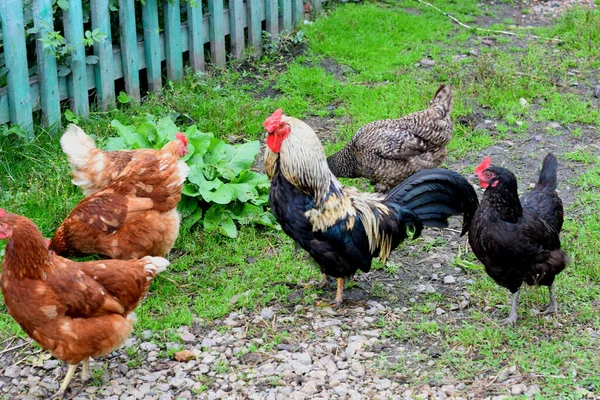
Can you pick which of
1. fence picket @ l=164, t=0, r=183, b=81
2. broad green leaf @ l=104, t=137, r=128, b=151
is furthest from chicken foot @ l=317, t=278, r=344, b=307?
fence picket @ l=164, t=0, r=183, b=81

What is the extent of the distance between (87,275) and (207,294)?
1.38m

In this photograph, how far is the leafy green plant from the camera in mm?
7293

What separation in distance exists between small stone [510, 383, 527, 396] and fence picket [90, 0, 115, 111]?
5.29 metres

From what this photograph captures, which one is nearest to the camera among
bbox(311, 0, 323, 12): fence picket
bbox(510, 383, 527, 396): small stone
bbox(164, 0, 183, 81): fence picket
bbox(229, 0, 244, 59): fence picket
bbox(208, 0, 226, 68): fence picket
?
bbox(510, 383, 527, 396): small stone

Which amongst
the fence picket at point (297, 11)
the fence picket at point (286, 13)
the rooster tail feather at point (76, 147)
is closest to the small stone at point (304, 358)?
the rooster tail feather at point (76, 147)

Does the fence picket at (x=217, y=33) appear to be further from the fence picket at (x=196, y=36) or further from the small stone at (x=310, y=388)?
the small stone at (x=310, y=388)

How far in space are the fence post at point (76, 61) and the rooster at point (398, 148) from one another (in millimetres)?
2739

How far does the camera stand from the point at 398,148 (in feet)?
25.1

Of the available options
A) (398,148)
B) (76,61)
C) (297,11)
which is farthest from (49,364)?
(297,11)

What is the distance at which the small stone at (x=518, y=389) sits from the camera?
5172 millimetres

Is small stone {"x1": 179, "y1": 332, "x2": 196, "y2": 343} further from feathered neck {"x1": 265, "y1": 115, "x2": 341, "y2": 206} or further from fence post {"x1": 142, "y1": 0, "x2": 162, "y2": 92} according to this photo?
fence post {"x1": 142, "y1": 0, "x2": 162, "y2": 92}

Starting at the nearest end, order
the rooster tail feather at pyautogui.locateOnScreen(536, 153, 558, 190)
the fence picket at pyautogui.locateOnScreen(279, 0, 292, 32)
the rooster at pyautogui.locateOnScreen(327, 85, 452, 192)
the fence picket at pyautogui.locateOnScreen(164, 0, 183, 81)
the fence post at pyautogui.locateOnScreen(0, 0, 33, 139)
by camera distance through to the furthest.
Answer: the rooster tail feather at pyautogui.locateOnScreen(536, 153, 558, 190) < the fence post at pyautogui.locateOnScreen(0, 0, 33, 139) < the rooster at pyautogui.locateOnScreen(327, 85, 452, 192) < the fence picket at pyautogui.locateOnScreen(164, 0, 183, 81) < the fence picket at pyautogui.locateOnScreen(279, 0, 292, 32)

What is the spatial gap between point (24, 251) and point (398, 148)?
3840 mm

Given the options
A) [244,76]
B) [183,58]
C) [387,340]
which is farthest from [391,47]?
[387,340]
